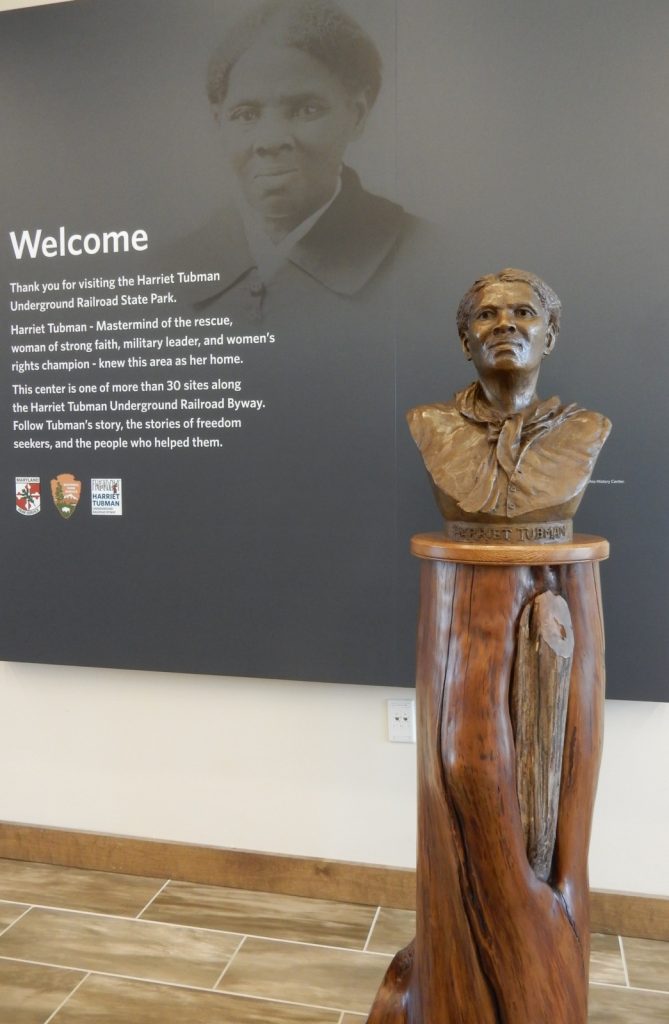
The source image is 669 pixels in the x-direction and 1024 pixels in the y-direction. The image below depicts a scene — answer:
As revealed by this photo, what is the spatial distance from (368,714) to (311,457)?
0.79m

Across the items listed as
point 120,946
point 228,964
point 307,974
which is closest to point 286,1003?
point 307,974

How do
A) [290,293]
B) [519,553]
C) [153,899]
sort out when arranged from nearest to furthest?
[519,553] → [290,293] → [153,899]

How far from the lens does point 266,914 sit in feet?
7.59

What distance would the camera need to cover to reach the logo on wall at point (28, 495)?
2520mm

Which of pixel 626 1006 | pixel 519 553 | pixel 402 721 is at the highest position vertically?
pixel 519 553

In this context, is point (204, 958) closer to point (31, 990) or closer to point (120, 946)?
point (120, 946)

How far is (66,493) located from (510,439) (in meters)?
1.55

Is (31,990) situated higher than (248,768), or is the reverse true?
(248,768)

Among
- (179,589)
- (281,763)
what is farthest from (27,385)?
(281,763)

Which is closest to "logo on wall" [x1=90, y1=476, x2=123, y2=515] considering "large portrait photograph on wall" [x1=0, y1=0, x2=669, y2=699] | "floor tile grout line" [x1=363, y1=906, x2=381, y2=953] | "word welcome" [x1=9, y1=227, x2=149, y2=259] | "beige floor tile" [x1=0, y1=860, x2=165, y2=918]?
"large portrait photograph on wall" [x1=0, y1=0, x2=669, y2=699]

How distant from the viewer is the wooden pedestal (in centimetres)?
142

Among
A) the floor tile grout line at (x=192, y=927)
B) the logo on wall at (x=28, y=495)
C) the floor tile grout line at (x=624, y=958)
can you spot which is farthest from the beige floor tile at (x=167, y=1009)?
the logo on wall at (x=28, y=495)

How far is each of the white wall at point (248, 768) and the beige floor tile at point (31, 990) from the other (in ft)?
1.81

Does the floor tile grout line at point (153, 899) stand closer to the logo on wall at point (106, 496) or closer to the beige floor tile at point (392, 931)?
the beige floor tile at point (392, 931)
